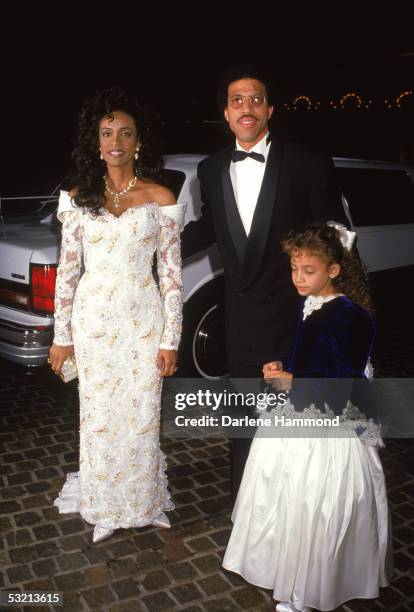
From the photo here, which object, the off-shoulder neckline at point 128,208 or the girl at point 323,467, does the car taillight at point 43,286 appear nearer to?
the off-shoulder neckline at point 128,208

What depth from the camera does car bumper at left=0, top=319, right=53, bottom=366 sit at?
171 inches

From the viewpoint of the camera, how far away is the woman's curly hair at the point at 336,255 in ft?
8.07

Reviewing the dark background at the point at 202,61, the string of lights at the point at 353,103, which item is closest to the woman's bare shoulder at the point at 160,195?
the dark background at the point at 202,61

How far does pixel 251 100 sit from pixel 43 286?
211 centimetres

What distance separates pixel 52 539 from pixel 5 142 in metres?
17.8

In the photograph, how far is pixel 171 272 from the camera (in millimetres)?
3043

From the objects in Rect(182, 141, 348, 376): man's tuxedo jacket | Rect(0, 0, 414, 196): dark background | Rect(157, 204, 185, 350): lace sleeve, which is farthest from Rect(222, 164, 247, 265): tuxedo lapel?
Rect(0, 0, 414, 196): dark background

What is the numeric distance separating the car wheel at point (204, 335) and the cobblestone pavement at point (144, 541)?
835mm

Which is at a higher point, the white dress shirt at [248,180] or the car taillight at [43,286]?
the white dress shirt at [248,180]

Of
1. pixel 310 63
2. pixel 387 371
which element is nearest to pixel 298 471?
pixel 387 371

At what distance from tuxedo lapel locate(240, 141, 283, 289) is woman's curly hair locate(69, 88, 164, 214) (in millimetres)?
567

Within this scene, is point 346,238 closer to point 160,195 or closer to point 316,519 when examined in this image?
point 160,195

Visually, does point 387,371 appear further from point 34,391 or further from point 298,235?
point 298,235

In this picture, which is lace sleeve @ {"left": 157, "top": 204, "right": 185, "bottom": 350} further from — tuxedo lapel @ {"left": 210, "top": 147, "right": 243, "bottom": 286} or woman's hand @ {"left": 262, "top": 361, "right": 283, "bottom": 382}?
woman's hand @ {"left": 262, "top": 361, "right": 283, "bottom": 382}
